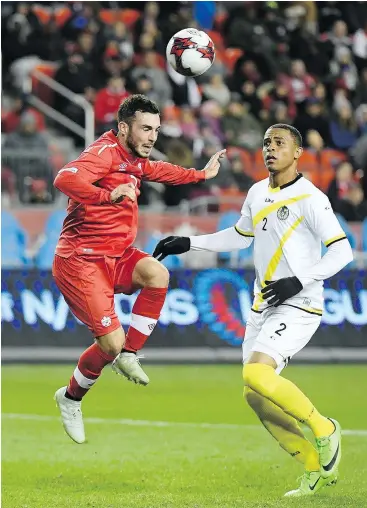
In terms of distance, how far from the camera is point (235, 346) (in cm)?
1551

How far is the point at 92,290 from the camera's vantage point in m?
8.22

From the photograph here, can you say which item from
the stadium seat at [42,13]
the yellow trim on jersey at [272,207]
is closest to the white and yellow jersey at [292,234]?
the yellow trim on jersey at [272,207]

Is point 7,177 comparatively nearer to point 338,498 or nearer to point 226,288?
point 226,288

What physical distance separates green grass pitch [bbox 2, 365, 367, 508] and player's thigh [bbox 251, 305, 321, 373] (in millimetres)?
1000

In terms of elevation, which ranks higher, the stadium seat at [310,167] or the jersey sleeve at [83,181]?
the jersey sleeve at [83,181]

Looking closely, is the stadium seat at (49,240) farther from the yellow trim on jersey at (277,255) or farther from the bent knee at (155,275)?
the yellow trim on jersey at (277,255)

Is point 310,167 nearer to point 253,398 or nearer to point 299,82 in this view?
point 299,82

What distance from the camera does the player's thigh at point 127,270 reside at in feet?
27.0

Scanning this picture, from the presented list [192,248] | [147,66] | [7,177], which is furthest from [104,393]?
[147,66]

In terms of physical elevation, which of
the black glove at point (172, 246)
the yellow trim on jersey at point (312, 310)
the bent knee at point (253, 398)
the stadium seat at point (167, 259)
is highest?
the black glove at point (172, 246)

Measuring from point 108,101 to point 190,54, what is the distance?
975cm

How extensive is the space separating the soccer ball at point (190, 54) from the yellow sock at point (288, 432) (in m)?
2.31

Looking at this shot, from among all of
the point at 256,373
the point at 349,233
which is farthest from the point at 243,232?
the point at 349,233

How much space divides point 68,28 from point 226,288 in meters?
6.36
